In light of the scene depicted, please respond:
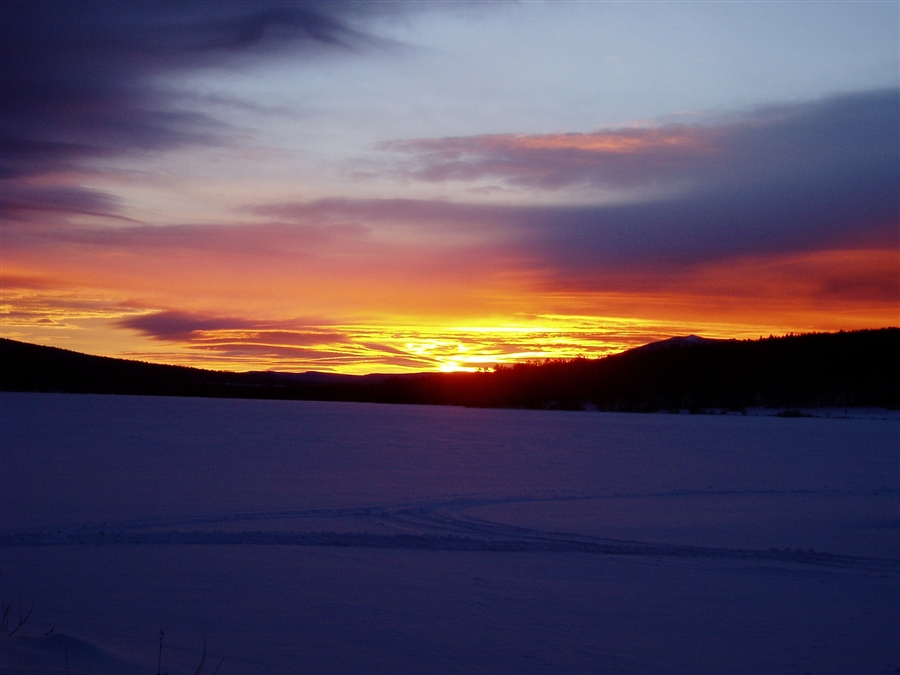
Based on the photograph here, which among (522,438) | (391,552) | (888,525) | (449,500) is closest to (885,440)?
(522,438)

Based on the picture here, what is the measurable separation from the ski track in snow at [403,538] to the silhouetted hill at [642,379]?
60.2m

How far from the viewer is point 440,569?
8.31 meters

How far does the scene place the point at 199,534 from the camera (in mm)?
9805

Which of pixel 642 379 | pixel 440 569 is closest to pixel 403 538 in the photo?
pixel 440 569

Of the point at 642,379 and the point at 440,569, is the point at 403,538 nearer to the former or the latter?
the point at 440,569

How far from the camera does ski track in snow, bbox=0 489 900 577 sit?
9.16 m

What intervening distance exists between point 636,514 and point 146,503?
7.31 metres

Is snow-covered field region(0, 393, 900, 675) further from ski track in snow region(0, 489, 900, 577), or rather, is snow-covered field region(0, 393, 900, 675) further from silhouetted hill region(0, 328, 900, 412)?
silhouetted hill region(0, 328, 900, 412)

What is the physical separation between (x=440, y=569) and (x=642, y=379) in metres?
76.0

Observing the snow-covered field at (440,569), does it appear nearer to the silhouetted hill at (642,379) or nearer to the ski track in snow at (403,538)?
the ski track in snow at (403,538)

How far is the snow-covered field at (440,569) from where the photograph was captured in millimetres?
5855

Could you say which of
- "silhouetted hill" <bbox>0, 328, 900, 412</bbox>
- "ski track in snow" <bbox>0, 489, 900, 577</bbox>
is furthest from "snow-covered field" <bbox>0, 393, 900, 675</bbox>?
"silhouetted hill" <bbox>0, 328, 900, 412</bbox>

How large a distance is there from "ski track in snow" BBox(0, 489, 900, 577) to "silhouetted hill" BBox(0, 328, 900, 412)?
60165 mm

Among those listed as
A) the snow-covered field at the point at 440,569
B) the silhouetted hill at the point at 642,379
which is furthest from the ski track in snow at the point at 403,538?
the silhouetted hill at the point at 642,379
